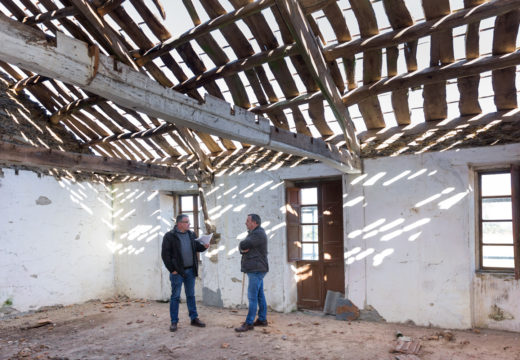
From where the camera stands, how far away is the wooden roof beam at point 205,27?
12.2 ft

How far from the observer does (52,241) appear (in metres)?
6.50

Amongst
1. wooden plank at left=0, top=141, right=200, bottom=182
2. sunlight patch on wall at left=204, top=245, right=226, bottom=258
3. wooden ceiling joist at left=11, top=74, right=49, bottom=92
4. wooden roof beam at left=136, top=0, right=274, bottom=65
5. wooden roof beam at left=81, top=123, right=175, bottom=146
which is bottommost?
sunlight patch on wall at left=204, top=245, right=226, bottom=258

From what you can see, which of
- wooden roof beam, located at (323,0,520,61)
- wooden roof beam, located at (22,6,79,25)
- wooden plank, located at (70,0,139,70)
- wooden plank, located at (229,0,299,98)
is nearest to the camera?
wooden roof beam, located at (323,0,520,61)

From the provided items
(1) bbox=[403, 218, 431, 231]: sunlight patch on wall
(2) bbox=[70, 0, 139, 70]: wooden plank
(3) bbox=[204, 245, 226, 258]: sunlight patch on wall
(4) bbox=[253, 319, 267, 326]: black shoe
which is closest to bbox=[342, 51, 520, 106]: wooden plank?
(1) bbox=[403, 218, 431, 231]: sunlight patch on wall

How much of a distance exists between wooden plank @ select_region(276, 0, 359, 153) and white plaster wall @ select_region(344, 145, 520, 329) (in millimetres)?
968

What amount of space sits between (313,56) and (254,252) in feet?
7.53

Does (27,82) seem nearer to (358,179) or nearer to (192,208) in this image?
(192,208)

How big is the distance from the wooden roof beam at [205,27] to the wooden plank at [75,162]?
135cm

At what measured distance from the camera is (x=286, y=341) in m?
4.24

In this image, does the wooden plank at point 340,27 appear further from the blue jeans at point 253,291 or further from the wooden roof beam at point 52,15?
the wooden roof beam at point 52,15

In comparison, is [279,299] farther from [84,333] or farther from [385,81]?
[385,81]

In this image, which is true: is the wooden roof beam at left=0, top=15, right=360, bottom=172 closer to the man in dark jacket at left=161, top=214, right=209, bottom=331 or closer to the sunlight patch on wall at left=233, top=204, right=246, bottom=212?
the man in dark jacket at left=161, top=214, right=209, bottom=331

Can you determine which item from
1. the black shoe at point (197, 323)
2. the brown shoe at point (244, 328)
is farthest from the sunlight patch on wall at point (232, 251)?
the brown shoe at point (244, 328)

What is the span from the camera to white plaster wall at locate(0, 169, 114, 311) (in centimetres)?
596
